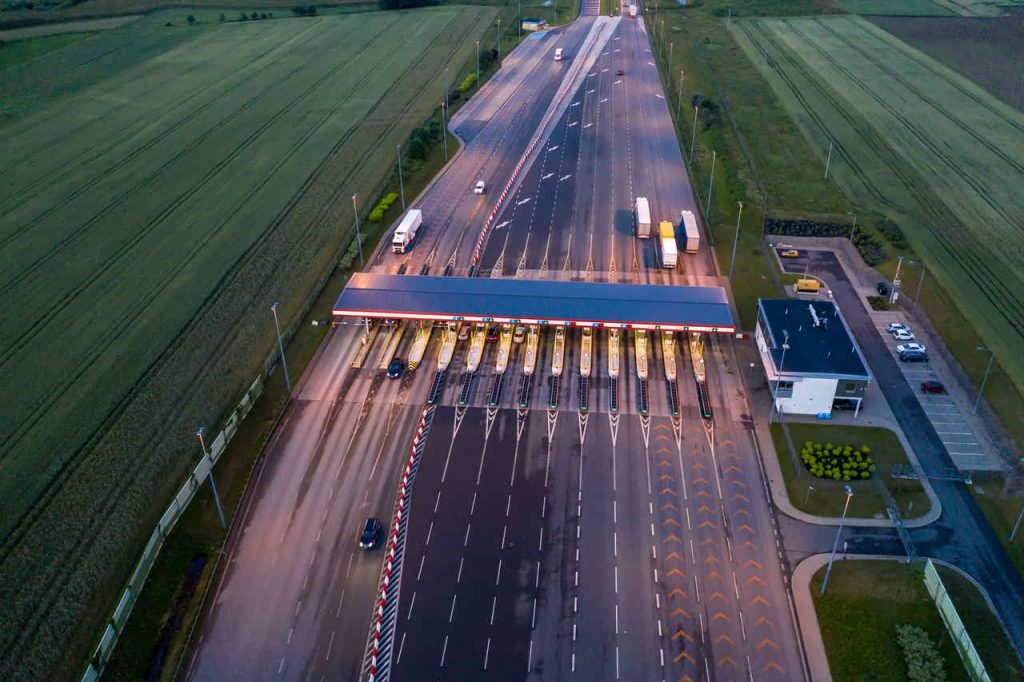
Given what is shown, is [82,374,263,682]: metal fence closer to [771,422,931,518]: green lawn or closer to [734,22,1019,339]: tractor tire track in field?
[771,422,931,518]: green lawn

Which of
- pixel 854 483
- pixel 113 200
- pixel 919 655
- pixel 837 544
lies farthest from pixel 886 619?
pixel 113 200

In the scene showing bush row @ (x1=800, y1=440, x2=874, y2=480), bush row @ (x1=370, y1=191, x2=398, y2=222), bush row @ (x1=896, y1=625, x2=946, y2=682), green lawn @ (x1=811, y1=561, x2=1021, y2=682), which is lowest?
green lawn @ (x1=811, y1=561, x2=1021, y2=682)

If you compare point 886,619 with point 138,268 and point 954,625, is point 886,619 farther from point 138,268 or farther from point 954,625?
point 138,268

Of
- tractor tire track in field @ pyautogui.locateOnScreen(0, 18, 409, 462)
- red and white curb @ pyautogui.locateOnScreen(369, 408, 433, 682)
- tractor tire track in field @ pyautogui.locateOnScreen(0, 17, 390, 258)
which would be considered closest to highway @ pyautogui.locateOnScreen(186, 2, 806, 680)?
red and white curb @ pyautogui.locateOnScreen(369, 408, 433, 682)

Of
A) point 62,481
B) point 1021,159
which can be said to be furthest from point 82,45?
point 1021,159

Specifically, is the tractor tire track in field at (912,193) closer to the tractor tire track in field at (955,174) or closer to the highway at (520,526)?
the tractor tire track in field at (955,174)

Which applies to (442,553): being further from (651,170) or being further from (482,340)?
(651,170)
